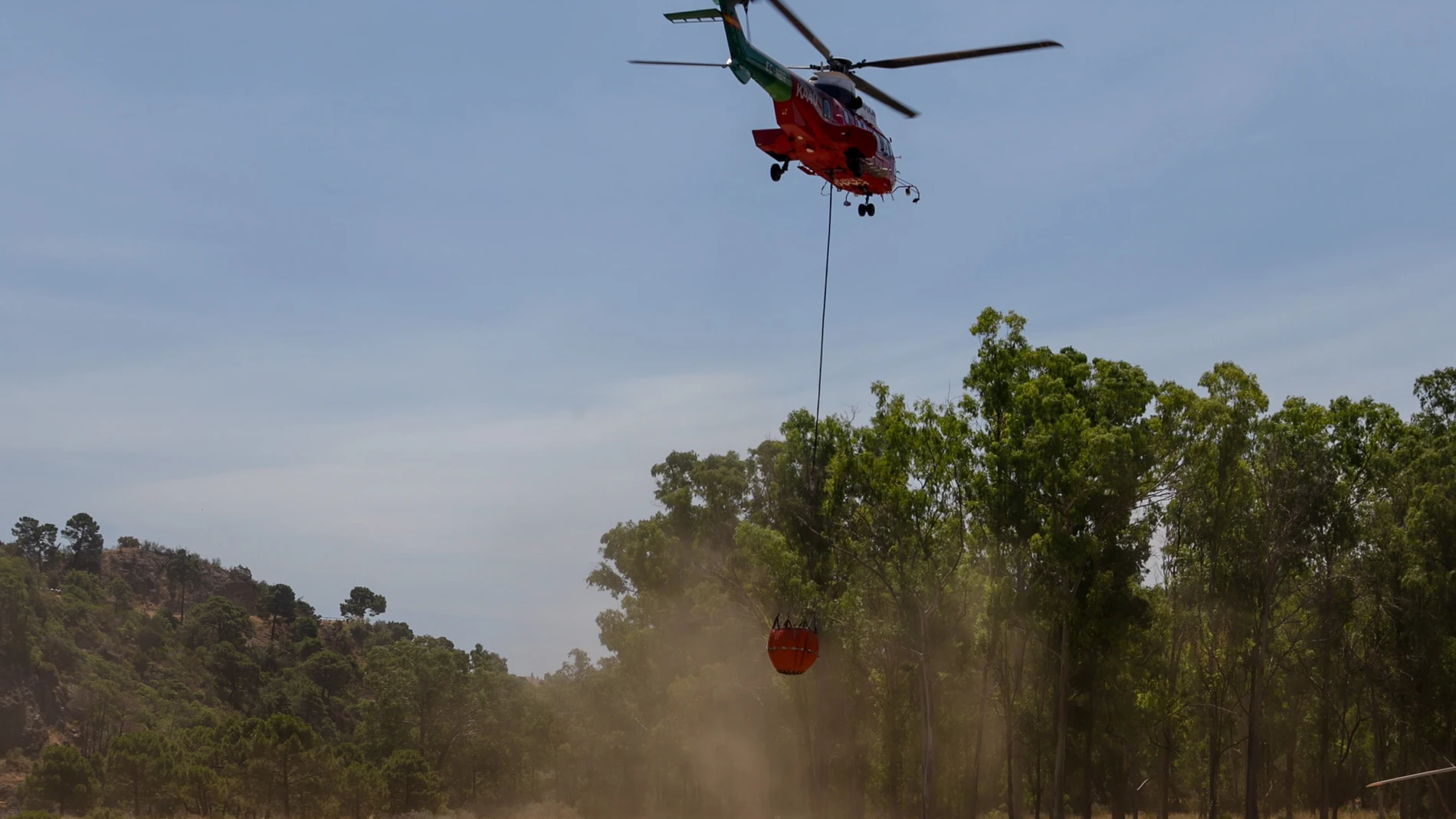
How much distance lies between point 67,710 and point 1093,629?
73.2 meters

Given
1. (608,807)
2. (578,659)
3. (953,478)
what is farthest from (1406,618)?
(578,659)

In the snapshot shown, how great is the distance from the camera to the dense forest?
3856 centimetres

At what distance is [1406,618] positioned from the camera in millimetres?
39250

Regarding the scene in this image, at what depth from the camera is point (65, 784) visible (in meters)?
54.5

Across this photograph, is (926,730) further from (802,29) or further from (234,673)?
(234,673)

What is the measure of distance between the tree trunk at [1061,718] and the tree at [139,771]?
1505 inches

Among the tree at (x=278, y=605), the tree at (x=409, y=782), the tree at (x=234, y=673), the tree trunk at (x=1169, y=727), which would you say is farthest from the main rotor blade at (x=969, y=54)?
the tree at (x=278, y=605)

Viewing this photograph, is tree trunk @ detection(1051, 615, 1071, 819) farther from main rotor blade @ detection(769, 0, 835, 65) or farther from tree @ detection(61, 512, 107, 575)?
tree @ detection(61, 512, 107, 575)

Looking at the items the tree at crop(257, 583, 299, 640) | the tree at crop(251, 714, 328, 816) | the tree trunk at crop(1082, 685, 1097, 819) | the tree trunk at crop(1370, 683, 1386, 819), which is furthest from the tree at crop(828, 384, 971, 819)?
the tree at crop(257, 583, 299, 640)

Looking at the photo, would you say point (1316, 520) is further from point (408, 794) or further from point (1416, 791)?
point (408, 794)

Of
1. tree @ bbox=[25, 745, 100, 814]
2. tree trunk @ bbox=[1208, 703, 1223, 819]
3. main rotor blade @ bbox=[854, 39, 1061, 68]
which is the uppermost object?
main rotor blade @ bbox=[854, 39, 1061, 68]

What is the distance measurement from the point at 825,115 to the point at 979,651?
27.1 m

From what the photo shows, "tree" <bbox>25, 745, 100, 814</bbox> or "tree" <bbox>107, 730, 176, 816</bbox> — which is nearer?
"tree" <bbox>107, 730, 176, 816</bbox>

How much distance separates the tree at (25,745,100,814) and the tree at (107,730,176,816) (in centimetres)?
183
